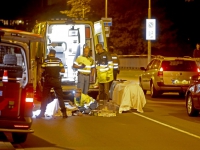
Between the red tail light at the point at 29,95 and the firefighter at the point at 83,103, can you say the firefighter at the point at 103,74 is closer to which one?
the firefighter at the point at 83,103

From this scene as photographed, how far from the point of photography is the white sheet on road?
17391 mm

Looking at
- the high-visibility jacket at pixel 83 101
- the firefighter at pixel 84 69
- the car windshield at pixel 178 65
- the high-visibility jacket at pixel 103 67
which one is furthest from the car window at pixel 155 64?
the high-visibility jacket at pixel 83 101

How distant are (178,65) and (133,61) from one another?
2951 cm

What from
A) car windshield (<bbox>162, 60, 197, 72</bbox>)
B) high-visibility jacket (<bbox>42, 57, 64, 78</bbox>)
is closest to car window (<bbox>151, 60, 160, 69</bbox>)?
car windshield (<bbox>162, 60, 197, 72</bbox>)

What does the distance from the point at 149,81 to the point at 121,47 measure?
37720mm

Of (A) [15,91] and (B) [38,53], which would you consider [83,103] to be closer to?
(B) [38,53]

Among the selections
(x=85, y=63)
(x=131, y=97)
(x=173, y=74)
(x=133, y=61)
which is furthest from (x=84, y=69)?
(x=133, y=61)

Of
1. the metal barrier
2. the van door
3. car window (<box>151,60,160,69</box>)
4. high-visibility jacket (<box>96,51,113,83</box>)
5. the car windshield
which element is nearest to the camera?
the van door

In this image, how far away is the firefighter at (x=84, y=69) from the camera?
57.7 ft

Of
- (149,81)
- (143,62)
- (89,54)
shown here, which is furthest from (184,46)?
(89,54)

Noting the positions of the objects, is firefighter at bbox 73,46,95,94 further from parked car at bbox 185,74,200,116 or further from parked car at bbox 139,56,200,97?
parked car at bbox 139,56,200,97

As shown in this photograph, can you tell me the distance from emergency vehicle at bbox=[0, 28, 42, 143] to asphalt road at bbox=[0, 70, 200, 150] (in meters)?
0.78

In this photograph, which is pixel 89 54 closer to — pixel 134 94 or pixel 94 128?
pixel 134 94

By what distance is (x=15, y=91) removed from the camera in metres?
10.2
